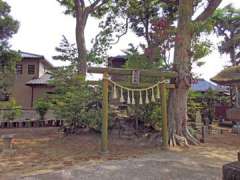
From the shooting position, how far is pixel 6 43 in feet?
53.4

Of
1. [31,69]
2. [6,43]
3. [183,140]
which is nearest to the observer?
[183,140]

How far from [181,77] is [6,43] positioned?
1226cm

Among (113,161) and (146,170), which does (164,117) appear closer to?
(113,161)

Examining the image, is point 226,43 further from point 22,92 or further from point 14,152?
point 14,152

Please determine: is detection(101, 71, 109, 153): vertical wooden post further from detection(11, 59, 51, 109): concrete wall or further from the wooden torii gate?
detection(11, 59, 51, 109): concrete wall

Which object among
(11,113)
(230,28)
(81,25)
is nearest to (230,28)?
A: (230,28)

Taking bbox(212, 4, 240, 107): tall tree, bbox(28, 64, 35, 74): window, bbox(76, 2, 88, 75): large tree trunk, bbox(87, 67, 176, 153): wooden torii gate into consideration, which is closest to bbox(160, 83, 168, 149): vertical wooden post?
bbox(87, 67, 176, 153): wooden torii gate

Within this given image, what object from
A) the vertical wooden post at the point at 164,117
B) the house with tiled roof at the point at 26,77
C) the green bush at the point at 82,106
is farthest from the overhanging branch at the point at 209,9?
the house with tiled roof at the point at 26,77

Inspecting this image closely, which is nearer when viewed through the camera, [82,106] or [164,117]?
[164,117]

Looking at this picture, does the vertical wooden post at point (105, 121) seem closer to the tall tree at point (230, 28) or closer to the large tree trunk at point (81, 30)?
the large tree trunk at point (81, 30)

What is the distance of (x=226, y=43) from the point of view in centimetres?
2362

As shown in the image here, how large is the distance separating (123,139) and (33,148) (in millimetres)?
3068

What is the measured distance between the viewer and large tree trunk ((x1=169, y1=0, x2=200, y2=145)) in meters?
8.61

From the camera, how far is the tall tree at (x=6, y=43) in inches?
615
